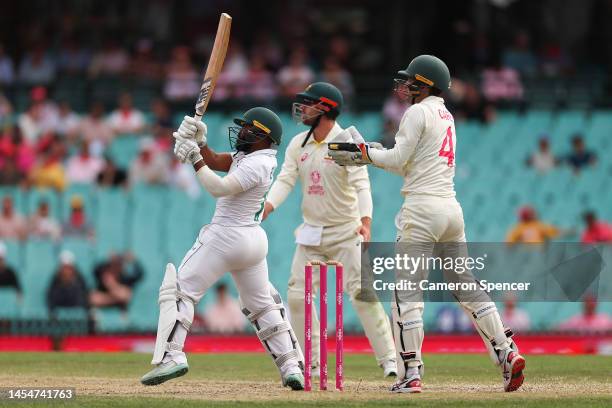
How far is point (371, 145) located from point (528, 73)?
43.4 feet

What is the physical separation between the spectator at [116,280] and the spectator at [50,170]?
2042 millimetres

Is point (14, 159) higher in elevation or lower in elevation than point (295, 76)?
lower

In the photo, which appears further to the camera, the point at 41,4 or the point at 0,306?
the point at 41,4

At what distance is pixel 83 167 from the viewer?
19.9 m

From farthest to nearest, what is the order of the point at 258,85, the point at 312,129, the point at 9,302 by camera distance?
the point at 258,85, the point at 9,302, the point at 312,129

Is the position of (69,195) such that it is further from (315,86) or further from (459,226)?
(459,226)

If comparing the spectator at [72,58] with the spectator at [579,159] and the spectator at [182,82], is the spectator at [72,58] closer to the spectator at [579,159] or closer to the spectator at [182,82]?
the spectator at [182,82]

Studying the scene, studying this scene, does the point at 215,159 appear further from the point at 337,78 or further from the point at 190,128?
the point at 337,78

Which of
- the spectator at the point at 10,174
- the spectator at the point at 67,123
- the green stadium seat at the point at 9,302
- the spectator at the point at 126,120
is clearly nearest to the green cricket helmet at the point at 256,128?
the green stadium seat at the point at 9,302

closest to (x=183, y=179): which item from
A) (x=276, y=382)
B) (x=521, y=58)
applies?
(x=521, y=58)

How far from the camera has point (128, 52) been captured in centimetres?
2389

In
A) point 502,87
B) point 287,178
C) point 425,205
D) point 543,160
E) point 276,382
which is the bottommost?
point 276,382

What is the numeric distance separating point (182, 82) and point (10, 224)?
417 cm

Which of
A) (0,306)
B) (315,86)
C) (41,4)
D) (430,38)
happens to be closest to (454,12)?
(430,38)
